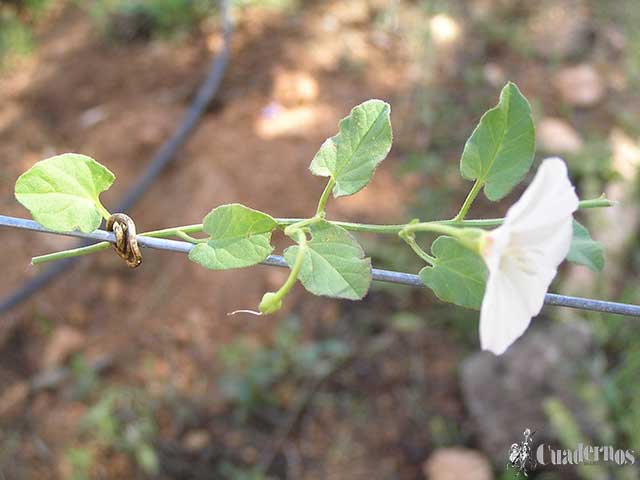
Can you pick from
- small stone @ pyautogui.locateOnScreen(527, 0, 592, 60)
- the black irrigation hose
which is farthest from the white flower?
small stone @ pyautogui.locateOnScreen(527, 0, 592, 60)

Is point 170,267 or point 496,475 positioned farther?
point 170,267

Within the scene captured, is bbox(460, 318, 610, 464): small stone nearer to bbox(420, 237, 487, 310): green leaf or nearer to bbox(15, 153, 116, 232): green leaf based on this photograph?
bbox(420, 237, 487, 310): green leaf

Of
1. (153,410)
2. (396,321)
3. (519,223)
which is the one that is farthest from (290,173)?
(519,223)

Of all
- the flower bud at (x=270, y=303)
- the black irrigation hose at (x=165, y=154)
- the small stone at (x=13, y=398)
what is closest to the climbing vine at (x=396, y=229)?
the flower bud at (x=270, y=303)

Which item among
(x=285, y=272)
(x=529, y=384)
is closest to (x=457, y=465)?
(x=529, y=384)

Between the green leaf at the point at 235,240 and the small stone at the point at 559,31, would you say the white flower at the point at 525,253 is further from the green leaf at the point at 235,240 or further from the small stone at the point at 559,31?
the small stone at the point at 559,31

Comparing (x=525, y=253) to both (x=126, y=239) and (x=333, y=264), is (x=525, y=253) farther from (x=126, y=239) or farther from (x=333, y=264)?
(x=126, y=239)

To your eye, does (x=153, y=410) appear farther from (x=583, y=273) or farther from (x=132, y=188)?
(x=583, y=273)
